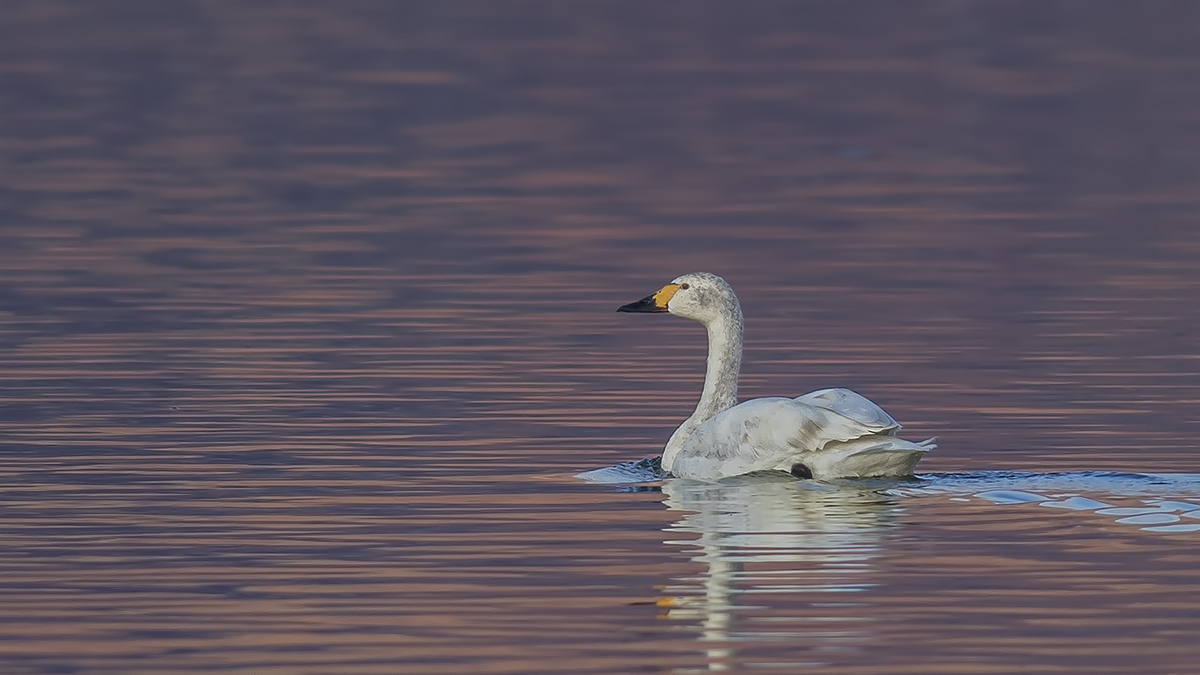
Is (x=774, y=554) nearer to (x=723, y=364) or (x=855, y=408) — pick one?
(x=855, y=408)

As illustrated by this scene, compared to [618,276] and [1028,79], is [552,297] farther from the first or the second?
[1028,79]

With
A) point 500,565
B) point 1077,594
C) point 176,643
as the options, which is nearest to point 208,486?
point 500,565

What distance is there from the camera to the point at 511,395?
19016 millimetres

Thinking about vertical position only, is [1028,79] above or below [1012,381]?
above

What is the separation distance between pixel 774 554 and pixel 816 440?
6.85 feet

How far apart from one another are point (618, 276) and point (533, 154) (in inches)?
621

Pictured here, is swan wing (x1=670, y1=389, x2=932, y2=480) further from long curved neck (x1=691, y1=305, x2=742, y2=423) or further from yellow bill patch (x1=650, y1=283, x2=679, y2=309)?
yellow bill patch (x1=650, y1=283, x2=679, y2=309)

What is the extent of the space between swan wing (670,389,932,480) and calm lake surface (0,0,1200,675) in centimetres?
13

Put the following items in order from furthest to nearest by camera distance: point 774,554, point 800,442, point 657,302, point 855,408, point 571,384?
point 571,384 < point 657,302 < point 800,442 < point 855,408 < point 774,554

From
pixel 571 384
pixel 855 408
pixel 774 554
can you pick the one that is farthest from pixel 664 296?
pixel 774 554

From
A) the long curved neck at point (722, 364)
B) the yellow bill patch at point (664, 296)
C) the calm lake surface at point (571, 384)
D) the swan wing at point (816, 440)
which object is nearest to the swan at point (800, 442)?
the swan wing at point (816, 440)

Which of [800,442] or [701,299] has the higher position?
[701,299]

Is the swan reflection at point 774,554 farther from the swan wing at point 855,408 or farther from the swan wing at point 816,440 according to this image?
the swan wing at point 855,408

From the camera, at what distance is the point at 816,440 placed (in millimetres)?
15195
